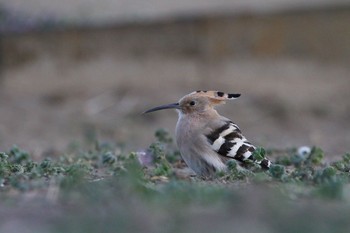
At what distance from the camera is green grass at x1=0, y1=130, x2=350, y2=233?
4.54 metres

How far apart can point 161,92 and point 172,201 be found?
7215mm

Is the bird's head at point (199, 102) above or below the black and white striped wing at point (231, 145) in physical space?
above

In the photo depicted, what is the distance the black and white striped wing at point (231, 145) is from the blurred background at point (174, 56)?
4.94 meters

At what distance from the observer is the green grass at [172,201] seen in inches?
179

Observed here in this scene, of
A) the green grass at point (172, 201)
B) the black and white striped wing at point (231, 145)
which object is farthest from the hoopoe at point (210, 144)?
the green grass at point (172, 201)

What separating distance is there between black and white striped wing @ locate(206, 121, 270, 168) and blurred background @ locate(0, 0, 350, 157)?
494 cm

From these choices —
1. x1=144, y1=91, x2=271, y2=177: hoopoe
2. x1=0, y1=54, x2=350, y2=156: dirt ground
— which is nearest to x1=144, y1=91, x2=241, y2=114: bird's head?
x1=144, y1=91, x2=271, y2=177: hoopoe

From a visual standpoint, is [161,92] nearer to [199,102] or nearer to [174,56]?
[174,56]

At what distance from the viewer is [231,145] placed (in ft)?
21.4

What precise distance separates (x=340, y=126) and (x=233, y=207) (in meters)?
6.70

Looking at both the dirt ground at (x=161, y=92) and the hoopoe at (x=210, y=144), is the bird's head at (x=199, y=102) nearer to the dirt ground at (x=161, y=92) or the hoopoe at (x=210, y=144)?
the hoopoe at (x=210, y=144)

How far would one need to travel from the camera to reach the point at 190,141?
6648 mm

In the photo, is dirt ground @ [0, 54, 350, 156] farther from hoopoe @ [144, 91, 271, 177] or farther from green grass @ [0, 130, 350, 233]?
green grass @ [0, 130, 350, 233]

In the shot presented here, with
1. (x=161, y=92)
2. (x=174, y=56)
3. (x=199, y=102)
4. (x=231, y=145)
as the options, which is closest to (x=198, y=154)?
(x=231, y=145)
